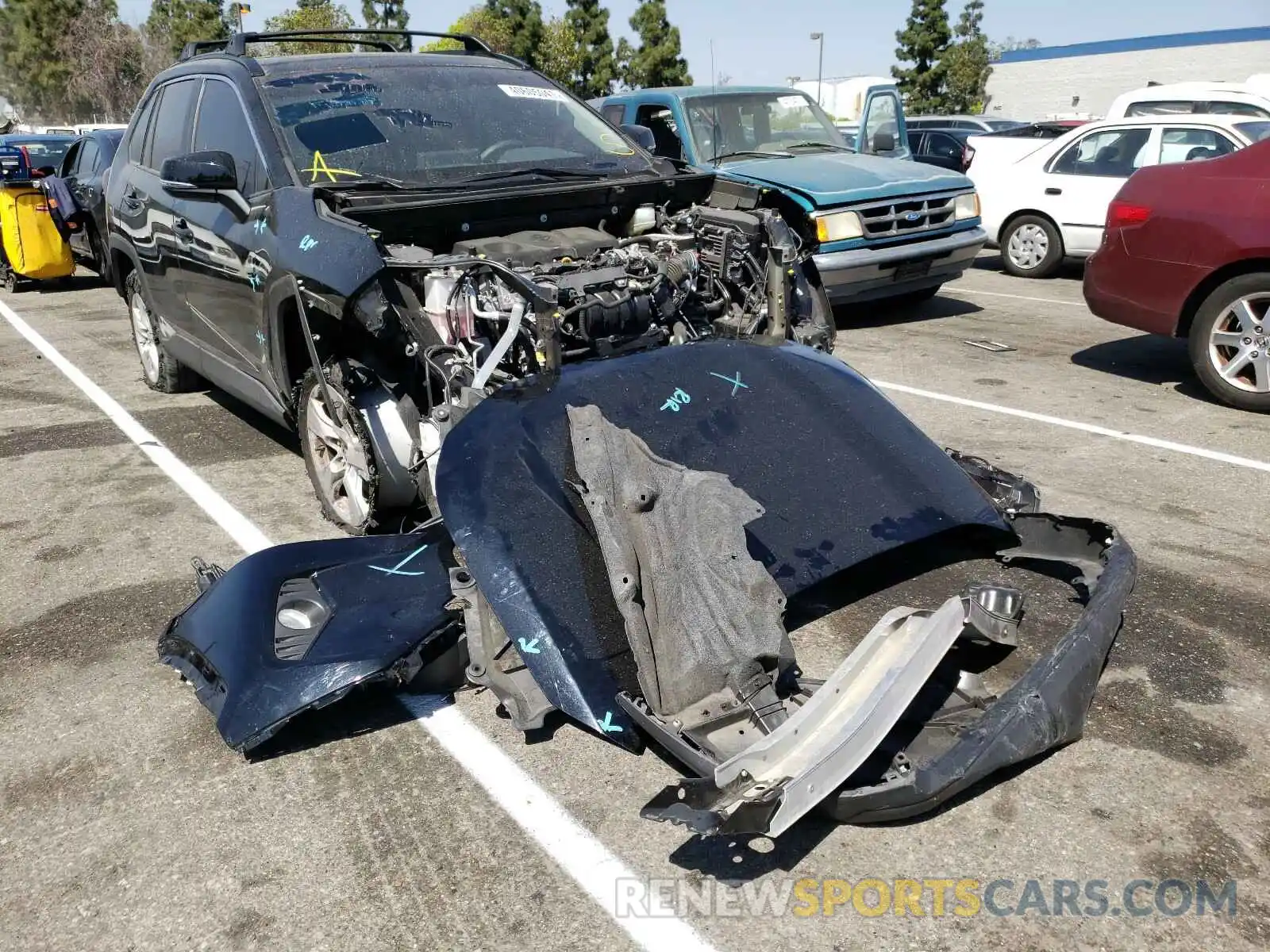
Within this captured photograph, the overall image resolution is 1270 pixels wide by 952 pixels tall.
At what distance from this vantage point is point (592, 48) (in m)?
42.8

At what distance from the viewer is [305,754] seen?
3.13 m

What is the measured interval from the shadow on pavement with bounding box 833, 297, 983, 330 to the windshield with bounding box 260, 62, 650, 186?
4335mm

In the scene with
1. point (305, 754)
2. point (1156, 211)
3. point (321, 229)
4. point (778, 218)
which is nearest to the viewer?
point (305, 754)

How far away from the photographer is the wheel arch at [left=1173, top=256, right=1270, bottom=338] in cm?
612

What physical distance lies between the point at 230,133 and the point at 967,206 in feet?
21.3

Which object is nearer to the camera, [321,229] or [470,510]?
[470,510]

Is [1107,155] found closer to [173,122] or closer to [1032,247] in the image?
[1032,247]

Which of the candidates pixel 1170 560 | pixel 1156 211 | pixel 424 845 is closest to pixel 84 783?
pixel 424 845

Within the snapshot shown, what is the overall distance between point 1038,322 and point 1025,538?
20.1ft

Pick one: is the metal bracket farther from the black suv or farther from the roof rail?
the roof rail

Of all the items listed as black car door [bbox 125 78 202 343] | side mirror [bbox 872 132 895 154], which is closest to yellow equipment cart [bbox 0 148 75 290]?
black car door [bbox 125 78 202 343]

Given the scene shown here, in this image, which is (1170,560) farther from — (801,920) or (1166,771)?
(801,920)

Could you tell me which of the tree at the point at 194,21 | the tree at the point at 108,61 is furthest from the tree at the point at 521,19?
the tree at the point at 108,61

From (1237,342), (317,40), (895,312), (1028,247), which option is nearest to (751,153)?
(895,312)
